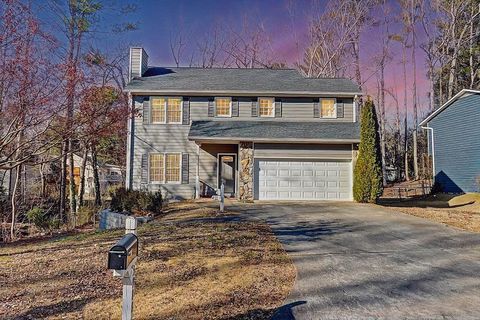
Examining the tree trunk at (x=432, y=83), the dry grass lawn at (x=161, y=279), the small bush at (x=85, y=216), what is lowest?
the small bush at (x=85, y=216)

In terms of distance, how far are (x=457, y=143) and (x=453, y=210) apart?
6896 mm

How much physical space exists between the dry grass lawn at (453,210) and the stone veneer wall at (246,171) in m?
5.94

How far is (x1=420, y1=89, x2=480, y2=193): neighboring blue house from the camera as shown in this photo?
17.2 meters

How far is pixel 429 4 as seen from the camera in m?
27.8

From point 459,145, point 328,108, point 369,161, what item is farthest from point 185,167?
point 459,145

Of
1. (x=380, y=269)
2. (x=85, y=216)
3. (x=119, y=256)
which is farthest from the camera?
(x=85, y=216)

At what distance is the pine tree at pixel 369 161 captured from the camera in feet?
46.1

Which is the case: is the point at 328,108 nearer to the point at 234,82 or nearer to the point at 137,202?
the point at 234,82

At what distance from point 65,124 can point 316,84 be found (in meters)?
13.4

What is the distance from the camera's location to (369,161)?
14047 millimetres

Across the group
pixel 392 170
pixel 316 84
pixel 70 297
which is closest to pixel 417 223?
pixel 70 297

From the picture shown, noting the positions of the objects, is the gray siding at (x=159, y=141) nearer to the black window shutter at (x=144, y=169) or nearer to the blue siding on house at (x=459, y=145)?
the black window shutter at (x=144, y=169)

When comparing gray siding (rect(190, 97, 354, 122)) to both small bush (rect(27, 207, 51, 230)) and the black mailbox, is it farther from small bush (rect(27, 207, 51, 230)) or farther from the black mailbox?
the black mailbox

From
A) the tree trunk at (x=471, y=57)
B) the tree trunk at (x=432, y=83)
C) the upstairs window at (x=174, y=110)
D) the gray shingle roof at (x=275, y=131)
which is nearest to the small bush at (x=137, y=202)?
the gray shingle roof at (x=275, y=131)
